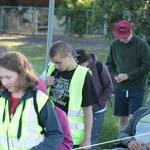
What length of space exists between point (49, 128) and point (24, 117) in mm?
179

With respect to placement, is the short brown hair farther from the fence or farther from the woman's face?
the fence

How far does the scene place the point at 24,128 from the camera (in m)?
2.86

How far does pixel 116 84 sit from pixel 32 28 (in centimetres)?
2748

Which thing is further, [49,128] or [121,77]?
[121,77]

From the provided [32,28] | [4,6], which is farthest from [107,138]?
[4,6]

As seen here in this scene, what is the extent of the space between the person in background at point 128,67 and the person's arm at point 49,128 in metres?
3.14

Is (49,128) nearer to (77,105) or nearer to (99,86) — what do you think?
(77,105)

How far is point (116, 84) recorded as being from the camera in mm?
6258

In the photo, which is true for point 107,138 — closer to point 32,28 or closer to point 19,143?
point 19,143

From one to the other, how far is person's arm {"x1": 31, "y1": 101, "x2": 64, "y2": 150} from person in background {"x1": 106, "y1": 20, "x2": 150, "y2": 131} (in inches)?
123

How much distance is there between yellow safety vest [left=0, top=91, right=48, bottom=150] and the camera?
2.86 m

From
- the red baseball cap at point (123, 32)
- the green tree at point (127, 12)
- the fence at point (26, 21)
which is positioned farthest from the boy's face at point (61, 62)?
the fence at point (26, 21)

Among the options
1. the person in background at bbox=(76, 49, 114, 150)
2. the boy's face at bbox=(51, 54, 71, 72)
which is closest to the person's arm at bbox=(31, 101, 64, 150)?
the boy's face at bbox=(51, 54, 71, 72)

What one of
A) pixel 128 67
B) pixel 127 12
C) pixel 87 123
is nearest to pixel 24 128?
pixel 87 123
